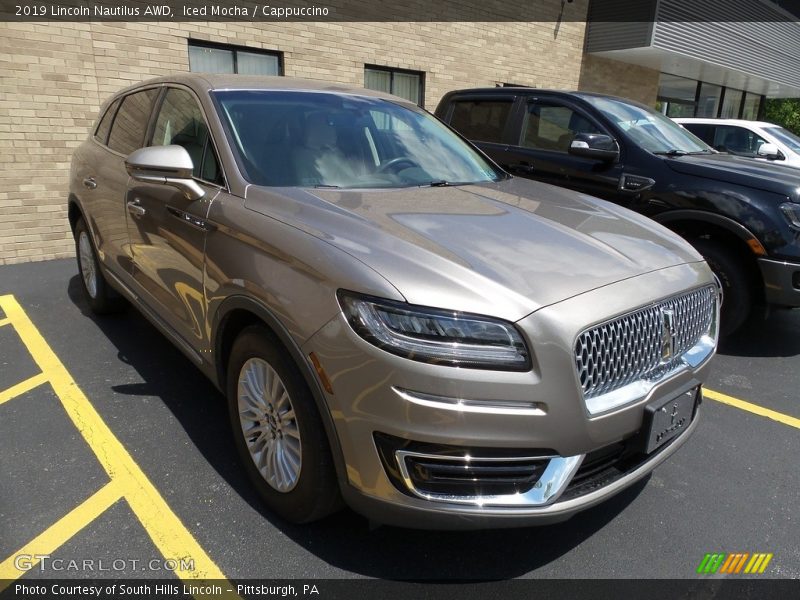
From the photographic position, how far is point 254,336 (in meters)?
2.23

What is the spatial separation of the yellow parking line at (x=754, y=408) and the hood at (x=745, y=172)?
1526 mm

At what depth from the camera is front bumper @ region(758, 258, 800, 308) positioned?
3947 mm

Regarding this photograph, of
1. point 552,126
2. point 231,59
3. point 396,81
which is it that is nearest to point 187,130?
point 552,126

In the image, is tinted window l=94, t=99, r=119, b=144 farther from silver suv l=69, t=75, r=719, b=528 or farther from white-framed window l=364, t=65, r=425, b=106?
white-framed window l=364, t=65, r=425, b=106

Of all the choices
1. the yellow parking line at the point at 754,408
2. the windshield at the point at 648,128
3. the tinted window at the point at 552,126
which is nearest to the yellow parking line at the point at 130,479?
the yellow parking line at the point at 754,408

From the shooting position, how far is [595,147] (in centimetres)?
459

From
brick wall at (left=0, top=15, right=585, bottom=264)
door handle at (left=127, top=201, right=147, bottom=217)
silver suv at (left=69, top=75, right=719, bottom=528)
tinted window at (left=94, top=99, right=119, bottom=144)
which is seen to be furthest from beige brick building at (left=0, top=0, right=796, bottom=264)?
silver suv at (left=69, top=75, right=719, bottom=528)

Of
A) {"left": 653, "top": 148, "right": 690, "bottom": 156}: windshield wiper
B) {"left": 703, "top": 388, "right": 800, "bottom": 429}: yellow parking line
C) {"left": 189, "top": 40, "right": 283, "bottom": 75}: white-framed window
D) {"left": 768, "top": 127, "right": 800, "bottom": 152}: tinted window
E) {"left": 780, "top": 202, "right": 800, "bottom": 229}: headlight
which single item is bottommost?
{"left": 703, "top": 388, "right": 800, "bottom": 429}: yellow parking line

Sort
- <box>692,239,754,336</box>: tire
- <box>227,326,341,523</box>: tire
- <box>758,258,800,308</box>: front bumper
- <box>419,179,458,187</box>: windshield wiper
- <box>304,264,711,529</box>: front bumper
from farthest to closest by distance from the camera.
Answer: <box>692,239,754,336</box>: tire, <box>758,258,800,308</box>: front bumper, <box>419,179,458,187</box>: windshield wiper, <box>227,326,341,523</box>: tire, <box>304,264,711,529</box>: front bumper

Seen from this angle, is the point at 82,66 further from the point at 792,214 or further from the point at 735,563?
the point at 735,563

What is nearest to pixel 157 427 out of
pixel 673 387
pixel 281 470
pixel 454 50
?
pixel 281 470

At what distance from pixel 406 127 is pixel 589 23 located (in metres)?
12.4

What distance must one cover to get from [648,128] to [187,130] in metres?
4.04

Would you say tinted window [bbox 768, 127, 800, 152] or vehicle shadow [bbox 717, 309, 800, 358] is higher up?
tinted window [bbox 768, 127, 800, 152]
